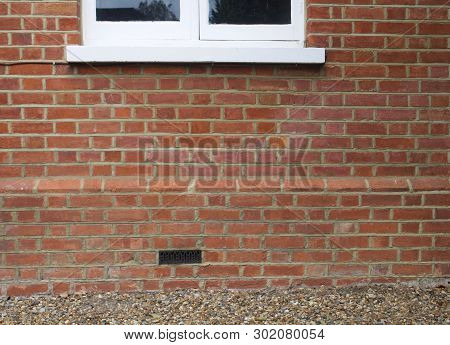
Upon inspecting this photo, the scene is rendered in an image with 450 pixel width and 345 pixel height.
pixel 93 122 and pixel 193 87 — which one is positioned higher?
pixel 193 87

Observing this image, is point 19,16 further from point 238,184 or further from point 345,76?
point 345,76

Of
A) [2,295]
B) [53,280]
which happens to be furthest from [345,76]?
[2,295]

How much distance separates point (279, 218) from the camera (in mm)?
3475

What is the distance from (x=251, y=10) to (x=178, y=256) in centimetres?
176

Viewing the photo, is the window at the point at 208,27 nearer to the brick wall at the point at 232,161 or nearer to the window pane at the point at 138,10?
the window pane at the point at 138,10

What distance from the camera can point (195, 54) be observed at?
3.37m

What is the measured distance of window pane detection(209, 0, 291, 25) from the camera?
11.7 ft

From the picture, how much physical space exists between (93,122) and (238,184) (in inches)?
41.0

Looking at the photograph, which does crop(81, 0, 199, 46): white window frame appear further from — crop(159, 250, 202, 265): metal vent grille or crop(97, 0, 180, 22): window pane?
crop(159, 250, 202, 265): metal vent grille

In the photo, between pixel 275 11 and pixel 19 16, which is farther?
pixel 275 11

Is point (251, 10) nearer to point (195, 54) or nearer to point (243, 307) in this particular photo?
point (195, 54)

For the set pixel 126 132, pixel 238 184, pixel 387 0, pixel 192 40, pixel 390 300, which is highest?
pixel 387 0

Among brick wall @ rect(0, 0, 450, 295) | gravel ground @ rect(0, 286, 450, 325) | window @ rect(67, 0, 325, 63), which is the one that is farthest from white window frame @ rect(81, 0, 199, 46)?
gravel ground @ rect(0, 286, 450, 325)

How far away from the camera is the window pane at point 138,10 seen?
3498 mm
